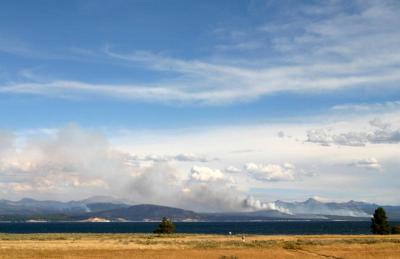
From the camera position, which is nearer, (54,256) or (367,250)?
(54,256)

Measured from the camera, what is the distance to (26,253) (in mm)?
67062

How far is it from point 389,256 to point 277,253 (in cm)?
1383

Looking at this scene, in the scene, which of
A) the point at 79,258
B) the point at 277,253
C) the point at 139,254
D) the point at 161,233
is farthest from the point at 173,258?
the point at 161,233

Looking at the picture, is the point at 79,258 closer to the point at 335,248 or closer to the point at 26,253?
the point at 26,253

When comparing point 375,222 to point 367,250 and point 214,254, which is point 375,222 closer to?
point 367,250

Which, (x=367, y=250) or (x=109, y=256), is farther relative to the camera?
(x=367, y=250)

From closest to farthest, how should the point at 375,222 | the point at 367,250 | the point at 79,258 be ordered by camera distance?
the point at 79,258 → the point at 367,250 → the point at 375,222

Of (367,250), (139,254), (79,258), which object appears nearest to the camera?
(79,258)

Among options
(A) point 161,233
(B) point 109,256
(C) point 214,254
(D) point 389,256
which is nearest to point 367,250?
(D) point 389,256

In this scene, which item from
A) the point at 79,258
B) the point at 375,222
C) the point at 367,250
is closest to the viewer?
the point at 79,258

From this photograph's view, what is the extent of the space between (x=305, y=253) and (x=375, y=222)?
7069 centimetres

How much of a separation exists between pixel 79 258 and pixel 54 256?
3976mm

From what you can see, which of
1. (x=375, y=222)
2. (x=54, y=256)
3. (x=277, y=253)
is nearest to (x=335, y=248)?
(x=277, y=253)

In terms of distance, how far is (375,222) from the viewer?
132 m
